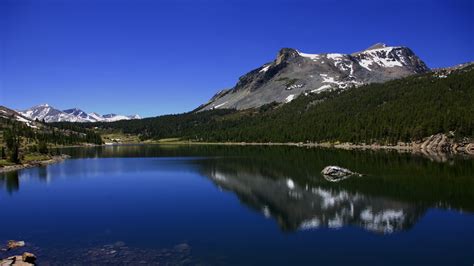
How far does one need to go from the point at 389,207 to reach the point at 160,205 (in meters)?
33.3

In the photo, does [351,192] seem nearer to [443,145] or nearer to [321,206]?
[321,206]

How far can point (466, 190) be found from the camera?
70.2 metres

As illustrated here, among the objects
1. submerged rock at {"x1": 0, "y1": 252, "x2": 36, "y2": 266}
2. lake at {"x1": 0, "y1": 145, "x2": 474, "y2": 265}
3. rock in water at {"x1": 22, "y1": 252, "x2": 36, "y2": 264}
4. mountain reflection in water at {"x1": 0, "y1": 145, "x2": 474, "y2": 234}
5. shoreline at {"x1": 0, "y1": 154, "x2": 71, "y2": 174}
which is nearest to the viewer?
submerged rock at {"x1": 0, "y1": 252, "x2": 36, "y2": 266}

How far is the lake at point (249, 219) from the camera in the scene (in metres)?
38.2

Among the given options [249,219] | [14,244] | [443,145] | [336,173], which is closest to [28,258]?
[14,244]

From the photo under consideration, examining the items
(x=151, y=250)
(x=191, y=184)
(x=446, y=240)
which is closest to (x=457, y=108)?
(x=191, y=184)

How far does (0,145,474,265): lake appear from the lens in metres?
38.2

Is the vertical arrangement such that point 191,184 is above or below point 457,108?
below

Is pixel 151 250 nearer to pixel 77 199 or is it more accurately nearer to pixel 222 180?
pixel 77 199

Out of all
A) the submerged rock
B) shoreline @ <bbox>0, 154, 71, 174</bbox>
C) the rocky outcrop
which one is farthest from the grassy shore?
the rocky outcrop

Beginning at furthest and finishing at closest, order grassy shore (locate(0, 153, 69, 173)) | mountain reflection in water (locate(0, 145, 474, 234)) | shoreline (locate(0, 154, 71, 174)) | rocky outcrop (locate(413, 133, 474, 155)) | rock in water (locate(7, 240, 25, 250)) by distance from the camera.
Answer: rocky outcrop (locate(413, 133, 474, 155))
grassy shore (locate(0, 153, 69, 173))
shoreline (locate(0, 154, 71, 174))
mountain reflection in water (locate(0, 145, 474, 234))
rock in water (locate(7, 240, 25, 250))

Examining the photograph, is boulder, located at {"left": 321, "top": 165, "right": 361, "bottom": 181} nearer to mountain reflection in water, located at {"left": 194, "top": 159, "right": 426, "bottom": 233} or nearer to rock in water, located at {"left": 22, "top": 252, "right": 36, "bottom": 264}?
mountain reflection in water, located at {"left": 194, "top": 159, "right": 426, "bottom": 233}

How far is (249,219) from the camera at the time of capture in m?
54.1

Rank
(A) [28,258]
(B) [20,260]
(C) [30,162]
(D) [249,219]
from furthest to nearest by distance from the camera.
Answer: (C) [30,162]
(D) [249,219]
(A) [28,258]
(B) [20,260]
